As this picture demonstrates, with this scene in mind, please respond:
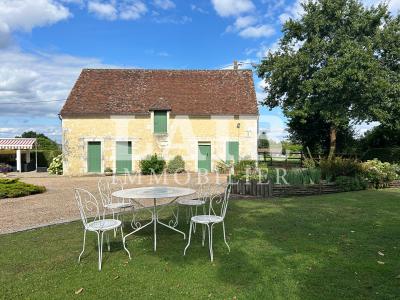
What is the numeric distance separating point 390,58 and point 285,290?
19.6 metres

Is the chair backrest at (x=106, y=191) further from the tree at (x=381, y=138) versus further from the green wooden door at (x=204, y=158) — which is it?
the tree at (x=381, y=138)

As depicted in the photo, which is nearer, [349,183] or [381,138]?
[349,183]

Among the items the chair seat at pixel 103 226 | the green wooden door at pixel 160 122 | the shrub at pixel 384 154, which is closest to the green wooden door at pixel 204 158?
the green wooden door at pixel 160 122

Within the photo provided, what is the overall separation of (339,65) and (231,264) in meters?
15.5

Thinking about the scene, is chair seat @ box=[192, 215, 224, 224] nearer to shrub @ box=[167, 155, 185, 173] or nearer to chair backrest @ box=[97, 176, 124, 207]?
chair backrest @ box=[97, 176, 124, 207]

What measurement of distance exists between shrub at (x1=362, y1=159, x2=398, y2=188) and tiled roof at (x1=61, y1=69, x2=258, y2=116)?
365 inches

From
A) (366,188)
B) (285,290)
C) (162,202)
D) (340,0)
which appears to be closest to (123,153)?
(162,202)

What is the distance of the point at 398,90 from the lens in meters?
17.9

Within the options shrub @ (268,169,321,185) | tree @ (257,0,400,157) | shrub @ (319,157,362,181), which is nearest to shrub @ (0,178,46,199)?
shrub @ (268,169,321,185)

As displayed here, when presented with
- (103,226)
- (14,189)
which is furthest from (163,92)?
(103,226)

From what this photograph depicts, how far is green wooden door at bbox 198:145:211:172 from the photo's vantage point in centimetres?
2120

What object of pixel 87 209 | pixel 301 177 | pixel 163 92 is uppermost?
pixel 163 92

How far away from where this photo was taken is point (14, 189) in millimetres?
11953

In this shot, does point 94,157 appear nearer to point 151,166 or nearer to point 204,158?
point 151,166
